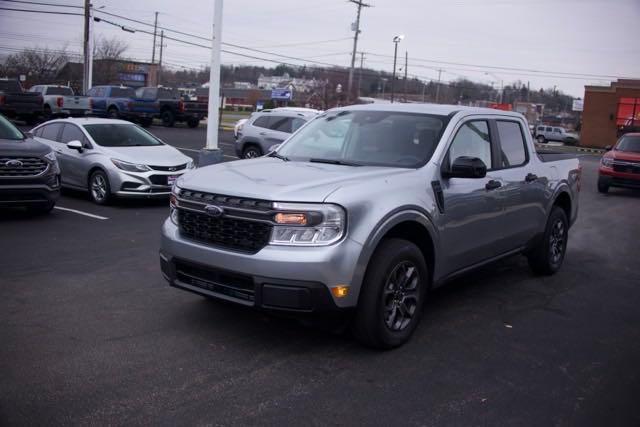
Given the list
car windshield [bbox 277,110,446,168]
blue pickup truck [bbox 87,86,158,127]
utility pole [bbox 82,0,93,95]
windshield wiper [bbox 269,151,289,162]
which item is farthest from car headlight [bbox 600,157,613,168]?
utility pole [bbox 82,0,93,95]

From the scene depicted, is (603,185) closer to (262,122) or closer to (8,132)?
(262,122)

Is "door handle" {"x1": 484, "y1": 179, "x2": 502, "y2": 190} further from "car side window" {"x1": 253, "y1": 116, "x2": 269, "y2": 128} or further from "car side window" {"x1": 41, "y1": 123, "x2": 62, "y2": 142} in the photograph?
"car side window" {"x1": 253, "y1": 116, "x2": 269, "y2": 128}

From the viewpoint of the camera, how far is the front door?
17.7 ft

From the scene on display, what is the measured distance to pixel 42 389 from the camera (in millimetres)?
3955

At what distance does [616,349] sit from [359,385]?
2321 mm

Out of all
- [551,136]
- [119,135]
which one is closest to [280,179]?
[119,135]

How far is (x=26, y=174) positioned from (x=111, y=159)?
1899mm

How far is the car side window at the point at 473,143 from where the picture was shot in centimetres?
566

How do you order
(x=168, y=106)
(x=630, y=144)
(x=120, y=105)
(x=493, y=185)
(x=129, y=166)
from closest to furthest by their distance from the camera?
(x=493, y=185) < (x=129, y=166) < (x=630, y=144) < (x=120, y=105) < (x=168, y=106)

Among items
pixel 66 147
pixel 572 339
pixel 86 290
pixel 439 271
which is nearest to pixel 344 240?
pixel 439 271

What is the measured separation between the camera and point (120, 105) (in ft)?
103

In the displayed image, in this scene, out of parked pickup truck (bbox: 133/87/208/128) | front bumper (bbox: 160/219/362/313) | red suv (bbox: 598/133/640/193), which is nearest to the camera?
front bumper (bbox: 160/219/362/313)

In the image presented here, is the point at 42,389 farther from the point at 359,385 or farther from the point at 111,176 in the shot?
the point at 111,176

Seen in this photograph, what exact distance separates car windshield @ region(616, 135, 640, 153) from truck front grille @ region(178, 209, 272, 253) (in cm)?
1520
